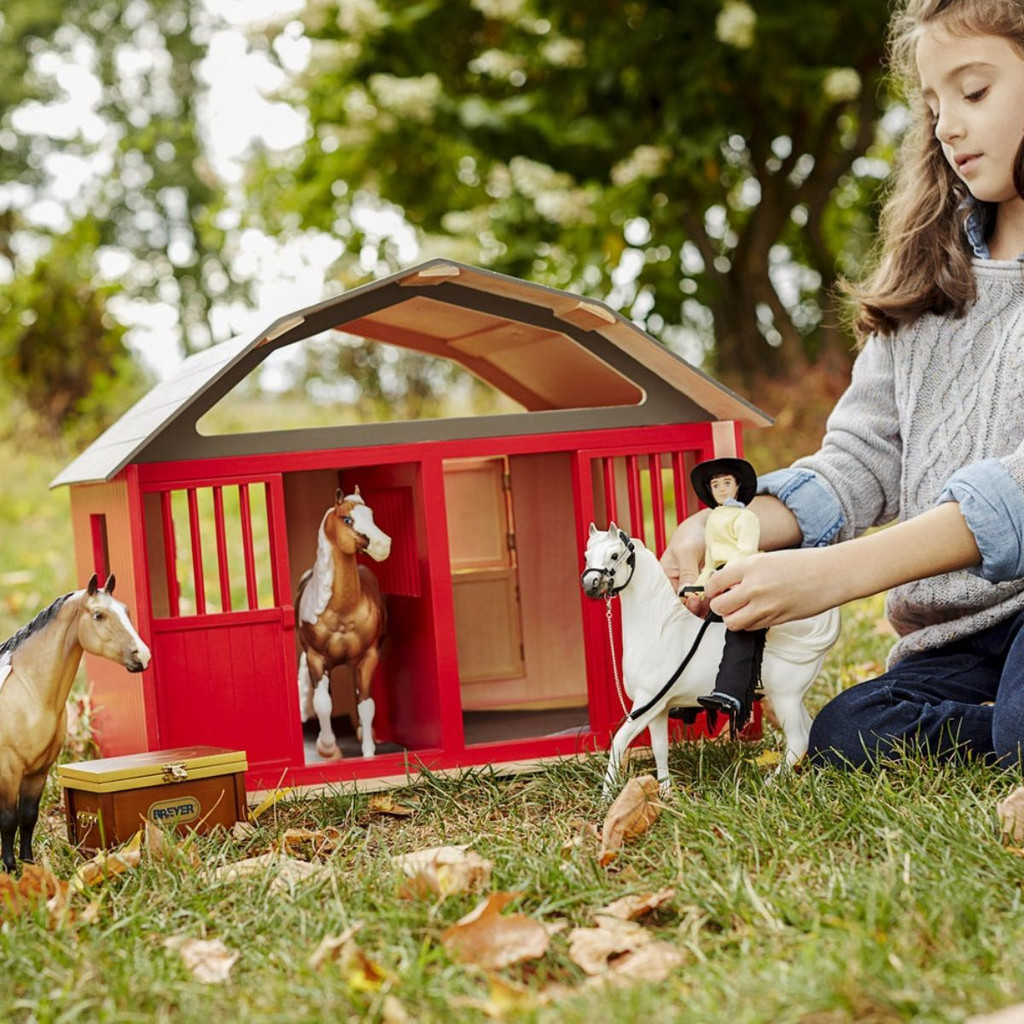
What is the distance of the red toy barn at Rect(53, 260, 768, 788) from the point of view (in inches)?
126

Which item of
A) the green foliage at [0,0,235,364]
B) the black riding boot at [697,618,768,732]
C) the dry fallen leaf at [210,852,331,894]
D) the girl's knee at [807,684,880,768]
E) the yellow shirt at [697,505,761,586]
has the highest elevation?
the green foliage at [0,0,235,364]

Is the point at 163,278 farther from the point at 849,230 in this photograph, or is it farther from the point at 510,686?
the point at 510,686

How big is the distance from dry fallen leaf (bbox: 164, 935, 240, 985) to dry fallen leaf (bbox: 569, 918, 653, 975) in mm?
536

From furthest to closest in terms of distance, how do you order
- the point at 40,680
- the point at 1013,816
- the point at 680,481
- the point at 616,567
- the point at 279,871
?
the point at 680,481
the point at 616,567
the point at 40,680
the point at 279,871
the point at 1013,816

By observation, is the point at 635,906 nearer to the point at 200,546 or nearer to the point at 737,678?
the point at 737,678

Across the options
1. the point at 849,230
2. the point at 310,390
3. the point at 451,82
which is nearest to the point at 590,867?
the point at 451,82

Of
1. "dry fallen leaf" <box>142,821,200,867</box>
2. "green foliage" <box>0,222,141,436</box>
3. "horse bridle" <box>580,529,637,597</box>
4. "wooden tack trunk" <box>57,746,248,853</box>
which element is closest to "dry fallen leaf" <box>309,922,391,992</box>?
"dry fallen leaf" <box>142,821,200,867</box>

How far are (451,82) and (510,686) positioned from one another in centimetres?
709

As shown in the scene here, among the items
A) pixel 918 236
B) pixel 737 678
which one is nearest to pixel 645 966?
pixel 737 678

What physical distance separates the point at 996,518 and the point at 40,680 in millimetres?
1947

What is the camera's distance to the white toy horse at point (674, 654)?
288 centimetres

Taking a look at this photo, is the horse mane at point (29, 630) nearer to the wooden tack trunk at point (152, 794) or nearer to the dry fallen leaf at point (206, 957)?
the wooden tack trunk at point (152, 794)

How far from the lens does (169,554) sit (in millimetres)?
3463

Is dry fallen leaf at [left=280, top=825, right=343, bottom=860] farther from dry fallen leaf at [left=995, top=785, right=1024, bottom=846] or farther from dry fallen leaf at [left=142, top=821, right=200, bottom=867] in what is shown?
dry fallen leaf at [left=995, top=785, right=1024, bottom=846]
